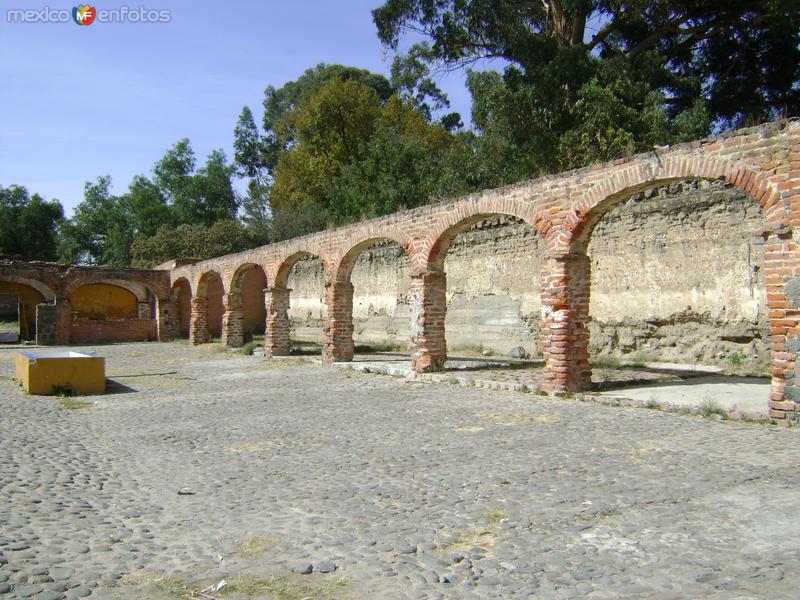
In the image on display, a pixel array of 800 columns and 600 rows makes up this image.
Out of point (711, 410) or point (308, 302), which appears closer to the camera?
point (711, 410)

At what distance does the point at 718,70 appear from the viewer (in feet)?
64.9

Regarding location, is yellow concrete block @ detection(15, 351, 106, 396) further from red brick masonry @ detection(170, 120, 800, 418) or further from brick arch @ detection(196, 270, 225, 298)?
brick arch @ detection(196, 270, 225, 298)

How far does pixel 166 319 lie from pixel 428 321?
17583 mm

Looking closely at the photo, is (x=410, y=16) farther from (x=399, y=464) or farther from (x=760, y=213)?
(x=399, y=464)

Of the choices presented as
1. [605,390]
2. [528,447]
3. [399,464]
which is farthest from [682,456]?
[605,390]

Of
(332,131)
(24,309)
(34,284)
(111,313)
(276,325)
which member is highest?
(332,131)

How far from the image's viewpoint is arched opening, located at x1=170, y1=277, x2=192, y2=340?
86.0ft

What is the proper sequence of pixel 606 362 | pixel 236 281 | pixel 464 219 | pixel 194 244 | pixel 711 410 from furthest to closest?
pixel 194 244 < pixel 236 281 < pixel 606 362 < pixel 464 219 < pixel 711 410

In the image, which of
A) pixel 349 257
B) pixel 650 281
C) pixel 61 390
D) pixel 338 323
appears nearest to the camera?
pixel 61 390

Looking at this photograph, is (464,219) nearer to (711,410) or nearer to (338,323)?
(338,323)

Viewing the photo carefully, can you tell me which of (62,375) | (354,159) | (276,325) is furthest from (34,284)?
(62,375)

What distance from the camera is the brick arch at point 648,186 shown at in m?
6.60

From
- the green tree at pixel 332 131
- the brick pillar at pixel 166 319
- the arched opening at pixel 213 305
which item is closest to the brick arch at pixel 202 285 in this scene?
the arched opening at pixel 213 305

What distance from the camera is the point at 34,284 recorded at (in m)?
23.5
